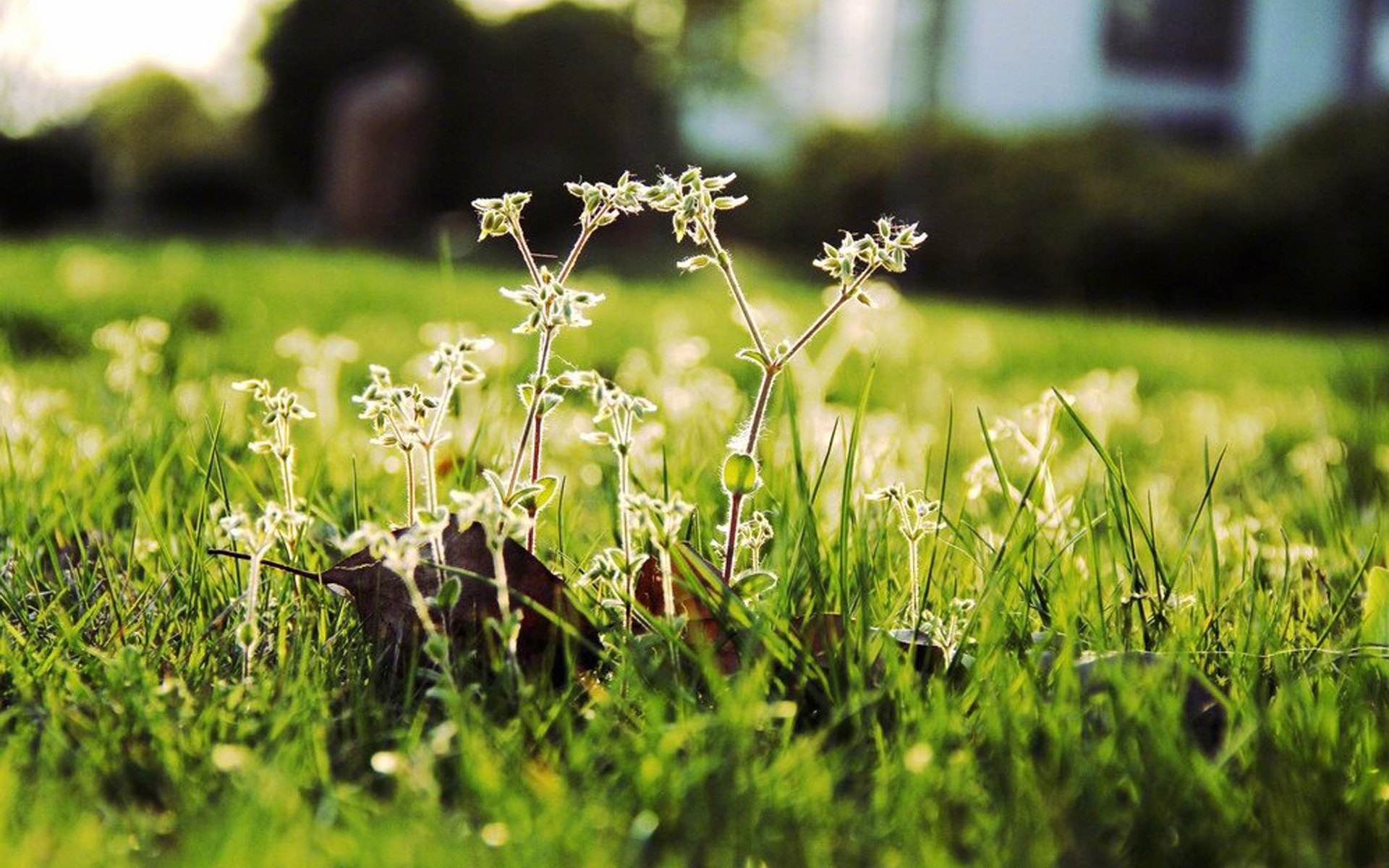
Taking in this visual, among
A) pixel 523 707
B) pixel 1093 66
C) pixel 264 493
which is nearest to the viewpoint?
pixel 523 707

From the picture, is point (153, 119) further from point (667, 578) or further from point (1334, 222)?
point (667, 578)

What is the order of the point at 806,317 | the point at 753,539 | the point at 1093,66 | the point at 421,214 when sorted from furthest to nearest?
1. the point at 1093,66
2. the point at 421,214
3. the point at 806,317
4. the point at 753,539

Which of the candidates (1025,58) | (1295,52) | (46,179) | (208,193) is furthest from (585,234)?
(1295,52)

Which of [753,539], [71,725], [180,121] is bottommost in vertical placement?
[180,121]

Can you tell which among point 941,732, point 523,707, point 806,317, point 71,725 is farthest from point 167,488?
point 806,317

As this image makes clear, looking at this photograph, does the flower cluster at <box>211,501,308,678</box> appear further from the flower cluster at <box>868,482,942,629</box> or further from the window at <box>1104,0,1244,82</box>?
the window at <box>1104,0,1244,82</box>

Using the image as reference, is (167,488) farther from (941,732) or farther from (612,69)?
(612,69)
